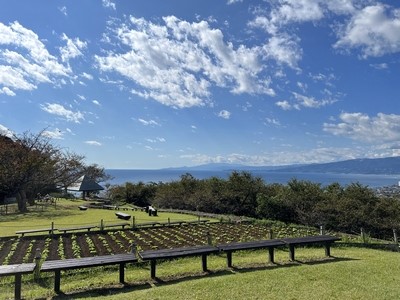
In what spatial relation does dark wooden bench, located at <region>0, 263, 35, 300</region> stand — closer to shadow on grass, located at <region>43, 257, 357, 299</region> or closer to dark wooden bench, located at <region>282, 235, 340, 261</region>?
shadow on grass, located at <region>43, 257, 357, 299</region>

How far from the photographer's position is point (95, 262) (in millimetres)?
7211

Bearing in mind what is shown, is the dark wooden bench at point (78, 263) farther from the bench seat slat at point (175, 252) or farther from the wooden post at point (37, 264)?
the bench seat slat at point (175, 252)

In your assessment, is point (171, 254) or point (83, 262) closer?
point (83, 262)

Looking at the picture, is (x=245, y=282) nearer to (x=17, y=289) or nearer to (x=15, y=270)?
(x=17, y=289)

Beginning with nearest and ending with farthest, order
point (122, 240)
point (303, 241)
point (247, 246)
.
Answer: point (247, 246) → point (303, 241) → point (122, 240)

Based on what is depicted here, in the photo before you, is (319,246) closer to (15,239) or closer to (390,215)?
(390,215)

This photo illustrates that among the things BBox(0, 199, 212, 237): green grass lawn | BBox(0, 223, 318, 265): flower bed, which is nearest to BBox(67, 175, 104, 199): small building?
BBox(0, 199, 212, 237): green grass lawn

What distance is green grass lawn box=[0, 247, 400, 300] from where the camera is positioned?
613 cm

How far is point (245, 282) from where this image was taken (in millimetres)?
6832

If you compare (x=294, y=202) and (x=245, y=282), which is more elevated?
(x=294, y=202)

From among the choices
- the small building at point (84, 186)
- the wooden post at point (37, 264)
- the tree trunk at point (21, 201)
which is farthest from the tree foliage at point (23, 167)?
the wooden post at point (37, 264)

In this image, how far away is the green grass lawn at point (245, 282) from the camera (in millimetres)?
6127

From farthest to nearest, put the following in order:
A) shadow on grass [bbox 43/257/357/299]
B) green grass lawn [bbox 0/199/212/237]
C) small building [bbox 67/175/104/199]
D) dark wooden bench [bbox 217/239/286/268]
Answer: small building [bbox 67/175/104/199], green grass lawn [bbox 0/199/212/237], dark wooden bench [bbox 217/239/286/268], shadow on grass [bbox 43/257/357/299]

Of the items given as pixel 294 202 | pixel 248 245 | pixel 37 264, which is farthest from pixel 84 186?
pixel 248 245
